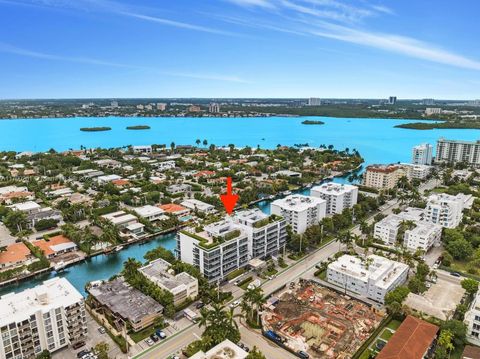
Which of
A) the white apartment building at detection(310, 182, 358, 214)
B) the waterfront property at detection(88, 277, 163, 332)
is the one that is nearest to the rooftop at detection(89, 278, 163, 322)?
the waterfront property at detection(88, 277, 163, 332)

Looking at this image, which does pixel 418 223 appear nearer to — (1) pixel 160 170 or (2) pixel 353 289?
(2) pixel 353 289

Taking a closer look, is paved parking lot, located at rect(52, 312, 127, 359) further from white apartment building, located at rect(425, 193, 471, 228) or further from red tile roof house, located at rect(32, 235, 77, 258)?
white apartment building, located at rect(425, 193, 471, 228)

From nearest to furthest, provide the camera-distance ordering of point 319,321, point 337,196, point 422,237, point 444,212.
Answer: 1. point 319,321
2. point 422,237
3. point 444,212
4. point 337,196

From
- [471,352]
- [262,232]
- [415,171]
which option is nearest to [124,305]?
[262,232]

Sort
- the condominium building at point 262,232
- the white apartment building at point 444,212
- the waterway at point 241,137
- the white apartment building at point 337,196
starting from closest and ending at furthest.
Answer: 1. the condominium building at point 262,232
2. the white apartment building at point 444,212
3. the white apartment building at point 337,196
4. the waterway at point 241,137

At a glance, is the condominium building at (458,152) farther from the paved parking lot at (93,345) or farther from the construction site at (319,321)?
the paved parking lot at (93,345)

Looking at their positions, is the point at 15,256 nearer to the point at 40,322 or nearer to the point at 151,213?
the point at 151,213

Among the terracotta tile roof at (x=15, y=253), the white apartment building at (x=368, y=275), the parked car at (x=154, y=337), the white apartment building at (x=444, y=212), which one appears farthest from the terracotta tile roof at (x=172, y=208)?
the white apartment building at (x=444, y=212)
